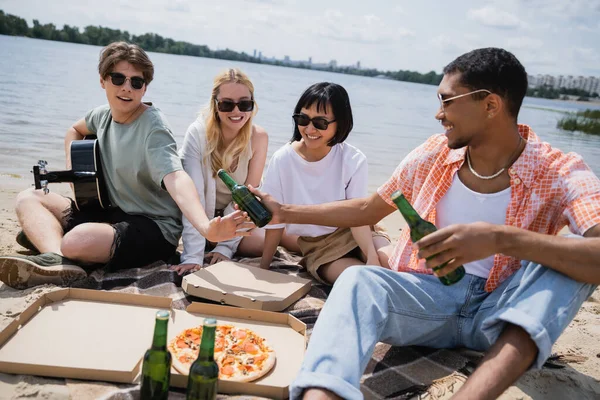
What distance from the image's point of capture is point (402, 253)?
3221 millimetres

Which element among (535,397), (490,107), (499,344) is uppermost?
(490,107)

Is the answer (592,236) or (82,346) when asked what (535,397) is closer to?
(592,236)

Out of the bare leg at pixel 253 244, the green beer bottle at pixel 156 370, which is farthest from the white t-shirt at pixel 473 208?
the bare leg at pixel 253 244

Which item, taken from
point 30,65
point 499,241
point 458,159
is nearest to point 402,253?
point 458,159

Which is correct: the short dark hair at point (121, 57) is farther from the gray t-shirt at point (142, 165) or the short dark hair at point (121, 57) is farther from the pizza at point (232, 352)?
the pizza at point (232, 352)

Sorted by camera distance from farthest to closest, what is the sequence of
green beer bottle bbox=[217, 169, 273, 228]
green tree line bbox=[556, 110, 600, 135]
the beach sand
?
green tree line bbox=[556, 110, 600, 135]
green beer bottle bbox=[217, 169, 273, 228]
the beach sand

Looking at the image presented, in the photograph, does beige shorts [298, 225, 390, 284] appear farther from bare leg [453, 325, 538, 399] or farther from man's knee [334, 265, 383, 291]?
bare leg [453, 325, 538, 399]

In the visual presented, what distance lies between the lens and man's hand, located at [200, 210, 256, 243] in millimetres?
3738

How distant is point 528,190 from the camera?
288 cm

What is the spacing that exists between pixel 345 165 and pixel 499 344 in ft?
8.20

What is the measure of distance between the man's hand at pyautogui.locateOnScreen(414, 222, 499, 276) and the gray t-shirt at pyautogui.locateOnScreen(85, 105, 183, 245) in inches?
94.3

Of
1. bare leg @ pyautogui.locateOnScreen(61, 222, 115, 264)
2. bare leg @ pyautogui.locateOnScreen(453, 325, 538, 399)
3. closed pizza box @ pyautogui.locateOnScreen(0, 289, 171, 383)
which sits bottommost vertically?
closed pizza box @ pyautogui.locateOnScreen(0, 289, 171, 383)

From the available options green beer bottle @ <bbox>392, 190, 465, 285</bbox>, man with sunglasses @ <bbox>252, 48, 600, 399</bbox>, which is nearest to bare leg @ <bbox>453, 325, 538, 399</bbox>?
man with sunglasses @ <bbox>252, 48, 600, 399</bbox>

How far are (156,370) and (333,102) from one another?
290cm
